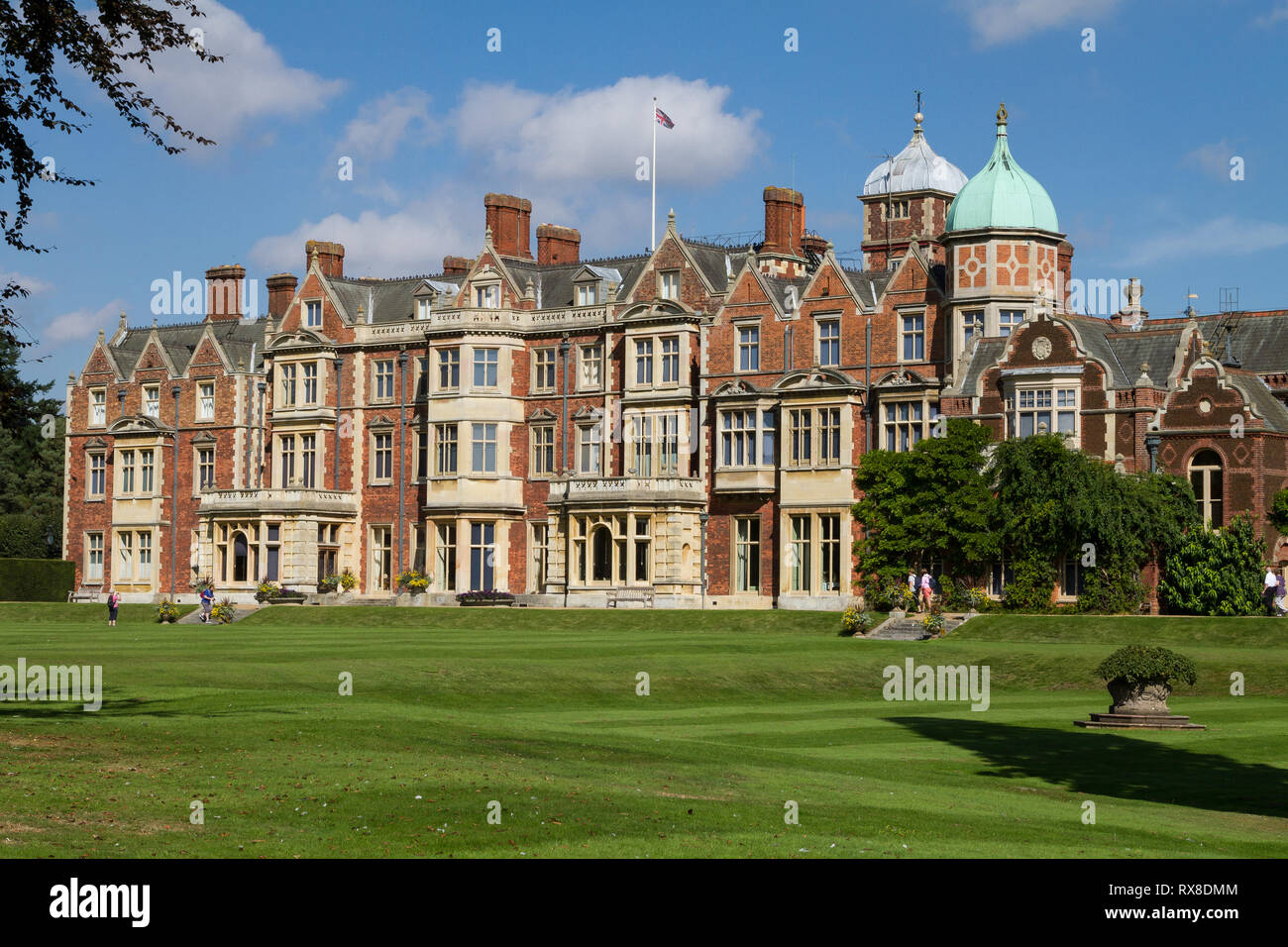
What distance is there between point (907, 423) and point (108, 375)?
133 feet

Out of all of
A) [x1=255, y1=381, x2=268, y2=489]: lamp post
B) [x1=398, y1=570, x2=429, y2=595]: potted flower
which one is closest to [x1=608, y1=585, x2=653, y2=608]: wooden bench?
[x1=398, y1=570, x2=429, y2=595]: potted flower

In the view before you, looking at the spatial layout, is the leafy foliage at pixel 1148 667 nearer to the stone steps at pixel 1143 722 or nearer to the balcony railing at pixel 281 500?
the stone steps at pixel 1143 722

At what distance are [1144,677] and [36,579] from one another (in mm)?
58075

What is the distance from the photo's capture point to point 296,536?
69.9 meters

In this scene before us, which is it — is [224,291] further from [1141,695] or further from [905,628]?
[1141,695]

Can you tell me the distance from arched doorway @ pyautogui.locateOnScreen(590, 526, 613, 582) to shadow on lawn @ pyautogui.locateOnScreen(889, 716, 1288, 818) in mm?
33194

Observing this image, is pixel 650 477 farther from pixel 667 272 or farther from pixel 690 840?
pixel 690 840

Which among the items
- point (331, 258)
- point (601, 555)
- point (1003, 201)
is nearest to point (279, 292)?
point (331, 258)

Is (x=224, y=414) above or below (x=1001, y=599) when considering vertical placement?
above

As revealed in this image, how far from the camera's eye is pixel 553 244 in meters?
72.6

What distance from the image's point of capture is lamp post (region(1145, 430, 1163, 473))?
52.6 metres

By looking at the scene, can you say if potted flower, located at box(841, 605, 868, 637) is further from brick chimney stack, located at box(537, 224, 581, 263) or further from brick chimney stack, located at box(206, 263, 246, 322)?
brick chimney stack, located at box(206, 263, 246, 322)

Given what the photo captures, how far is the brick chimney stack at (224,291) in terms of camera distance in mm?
83562
